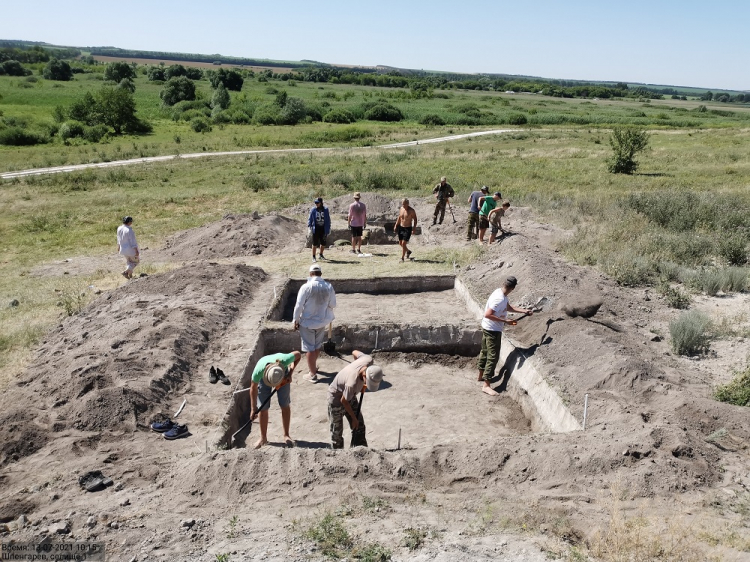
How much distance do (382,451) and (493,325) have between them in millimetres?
3010

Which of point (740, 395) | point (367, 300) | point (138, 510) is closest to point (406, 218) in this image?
point (367, 300)

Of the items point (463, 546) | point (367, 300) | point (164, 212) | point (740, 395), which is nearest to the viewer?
point (463, 546)

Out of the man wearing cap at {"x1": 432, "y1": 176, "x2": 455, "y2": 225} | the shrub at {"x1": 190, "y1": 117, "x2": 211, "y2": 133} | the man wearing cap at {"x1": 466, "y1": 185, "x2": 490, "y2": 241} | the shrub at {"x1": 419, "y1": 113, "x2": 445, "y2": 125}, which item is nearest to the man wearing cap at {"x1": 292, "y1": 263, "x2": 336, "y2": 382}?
the man wearing cap at {"x1": 466, "y1": 185, "x2": 490, "y2": 241}

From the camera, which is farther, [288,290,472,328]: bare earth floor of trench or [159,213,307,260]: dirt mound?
[159,213,307,260]: dirt mound

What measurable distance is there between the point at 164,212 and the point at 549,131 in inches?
1585

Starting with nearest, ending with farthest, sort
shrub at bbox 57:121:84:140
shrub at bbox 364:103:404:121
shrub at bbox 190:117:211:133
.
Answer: shrub at bbox 57:121:84:140 < shrub at bbox 190:117:211:133 < shrub at bbox 364:103:404:121

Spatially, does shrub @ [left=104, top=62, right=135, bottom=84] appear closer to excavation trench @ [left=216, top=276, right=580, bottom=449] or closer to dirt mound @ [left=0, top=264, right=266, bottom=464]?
dirt mound @ [left=0, top=264, right=266, bottom=464]

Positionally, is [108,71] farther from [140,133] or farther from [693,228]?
[693,228]

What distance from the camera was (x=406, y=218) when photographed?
13891 millimetres

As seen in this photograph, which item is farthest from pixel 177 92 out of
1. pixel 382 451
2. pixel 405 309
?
pixel 382 451

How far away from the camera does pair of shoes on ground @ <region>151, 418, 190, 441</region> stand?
7.25 m

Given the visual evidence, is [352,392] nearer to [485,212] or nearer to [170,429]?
[170,429]

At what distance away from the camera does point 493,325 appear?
883 cm

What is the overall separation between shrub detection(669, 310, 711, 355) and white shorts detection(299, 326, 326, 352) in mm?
5572
